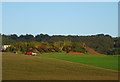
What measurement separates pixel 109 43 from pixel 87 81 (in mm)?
98400

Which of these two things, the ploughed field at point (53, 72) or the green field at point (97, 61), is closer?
the ploughed field at point (53, 72)

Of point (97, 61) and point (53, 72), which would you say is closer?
point (53, 72)

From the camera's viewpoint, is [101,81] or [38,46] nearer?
[101,81]

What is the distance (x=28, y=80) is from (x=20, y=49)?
6372cm

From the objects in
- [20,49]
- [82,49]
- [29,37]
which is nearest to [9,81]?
[82,49]

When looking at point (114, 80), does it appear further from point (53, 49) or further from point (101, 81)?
point (53, 49)

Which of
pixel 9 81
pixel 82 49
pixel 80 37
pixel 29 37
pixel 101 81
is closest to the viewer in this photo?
pixel 9 81

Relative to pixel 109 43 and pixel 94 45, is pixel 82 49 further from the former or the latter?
pixel 109 43

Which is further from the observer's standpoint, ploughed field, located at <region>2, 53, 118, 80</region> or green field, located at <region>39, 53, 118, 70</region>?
green field, located at <region>39, 53, 118, 70</region>

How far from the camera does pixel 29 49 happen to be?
73.9 metres

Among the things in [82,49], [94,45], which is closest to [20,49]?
[82,49]

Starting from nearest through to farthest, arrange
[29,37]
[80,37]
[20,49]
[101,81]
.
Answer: [101,81] → [20,49] → [80,37] → [29,37]

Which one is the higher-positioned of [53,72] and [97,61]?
[53,72]

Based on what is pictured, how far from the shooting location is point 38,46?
7450 centimetres
